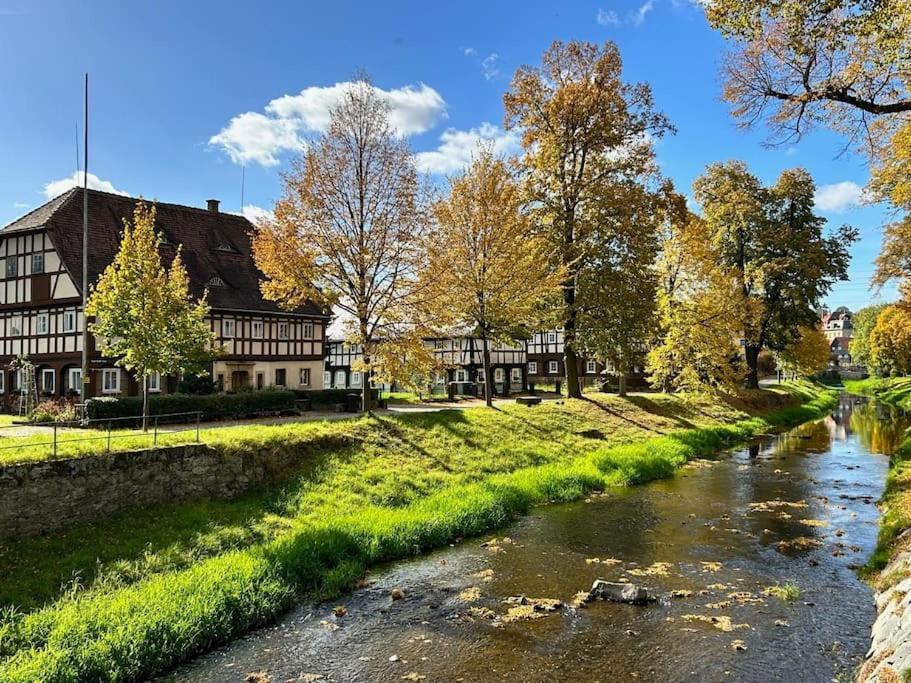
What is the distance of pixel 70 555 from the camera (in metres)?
12.2

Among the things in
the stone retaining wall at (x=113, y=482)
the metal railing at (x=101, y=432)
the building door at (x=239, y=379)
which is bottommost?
the stone retaining wall at (x=113, y=482)

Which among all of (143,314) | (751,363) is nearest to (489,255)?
(143,314)

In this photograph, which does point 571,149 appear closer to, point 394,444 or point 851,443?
point 394,444

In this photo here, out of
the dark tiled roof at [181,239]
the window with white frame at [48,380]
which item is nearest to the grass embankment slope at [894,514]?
the dark tiled roof at [181,239]

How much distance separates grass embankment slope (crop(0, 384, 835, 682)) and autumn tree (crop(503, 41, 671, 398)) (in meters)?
9.03

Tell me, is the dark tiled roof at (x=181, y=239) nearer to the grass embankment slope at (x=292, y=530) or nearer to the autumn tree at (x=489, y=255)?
the autumn tree at (x=489, y=255)

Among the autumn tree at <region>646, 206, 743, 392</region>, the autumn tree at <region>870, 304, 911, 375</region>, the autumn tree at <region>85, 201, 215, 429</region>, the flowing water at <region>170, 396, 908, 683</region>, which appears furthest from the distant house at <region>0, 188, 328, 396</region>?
the autumn tree at <region>870, 304, 911, 375</region>

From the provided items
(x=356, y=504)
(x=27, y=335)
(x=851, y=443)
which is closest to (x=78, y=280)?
(x=27, y=335)

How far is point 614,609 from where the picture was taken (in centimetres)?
1065

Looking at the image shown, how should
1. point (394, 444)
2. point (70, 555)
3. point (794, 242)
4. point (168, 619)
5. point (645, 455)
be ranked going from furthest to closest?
point (794, 242)
point (645, 455)
point (394, 444)
point (70, 555)
point (168, 619)

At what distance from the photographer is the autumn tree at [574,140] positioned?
97.6 feet

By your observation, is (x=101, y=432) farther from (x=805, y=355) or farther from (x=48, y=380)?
(x=805, y=355)

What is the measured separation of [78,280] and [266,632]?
25.2 metres

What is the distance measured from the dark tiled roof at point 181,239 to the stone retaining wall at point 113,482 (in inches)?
721
